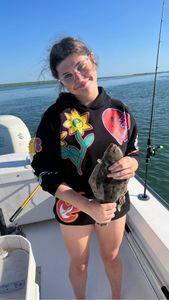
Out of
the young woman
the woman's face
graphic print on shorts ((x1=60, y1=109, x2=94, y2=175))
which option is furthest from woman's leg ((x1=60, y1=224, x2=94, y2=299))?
the woman's face

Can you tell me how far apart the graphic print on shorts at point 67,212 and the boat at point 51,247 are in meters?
0.25

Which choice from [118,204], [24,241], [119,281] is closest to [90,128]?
[118,204]

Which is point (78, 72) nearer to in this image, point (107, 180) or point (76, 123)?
point (76, 123)

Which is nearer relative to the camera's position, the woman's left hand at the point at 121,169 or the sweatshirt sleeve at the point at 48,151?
the woman's left hand at the point at 121,169

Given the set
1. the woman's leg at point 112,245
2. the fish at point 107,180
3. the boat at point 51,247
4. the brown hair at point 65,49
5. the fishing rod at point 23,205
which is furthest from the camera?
the fishing rod at point 23,205

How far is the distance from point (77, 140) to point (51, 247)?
5.74 feet

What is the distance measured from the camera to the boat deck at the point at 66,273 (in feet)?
7.36

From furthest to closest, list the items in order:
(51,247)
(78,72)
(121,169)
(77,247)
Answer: (51,247)
(77,247)
(78,72)
(121,169)

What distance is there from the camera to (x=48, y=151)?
151cm

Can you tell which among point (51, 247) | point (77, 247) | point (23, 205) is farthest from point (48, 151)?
point (51, 247)

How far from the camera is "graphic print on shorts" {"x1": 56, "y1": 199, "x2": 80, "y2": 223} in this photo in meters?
1.63

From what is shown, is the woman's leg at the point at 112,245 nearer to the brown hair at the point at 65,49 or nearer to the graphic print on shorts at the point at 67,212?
the graphic print on shorts at the point at 67,212

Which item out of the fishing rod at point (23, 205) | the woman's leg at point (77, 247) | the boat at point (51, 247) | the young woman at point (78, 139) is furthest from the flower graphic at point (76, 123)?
the fishing rod at point (23, 205)

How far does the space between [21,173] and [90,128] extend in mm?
1345
